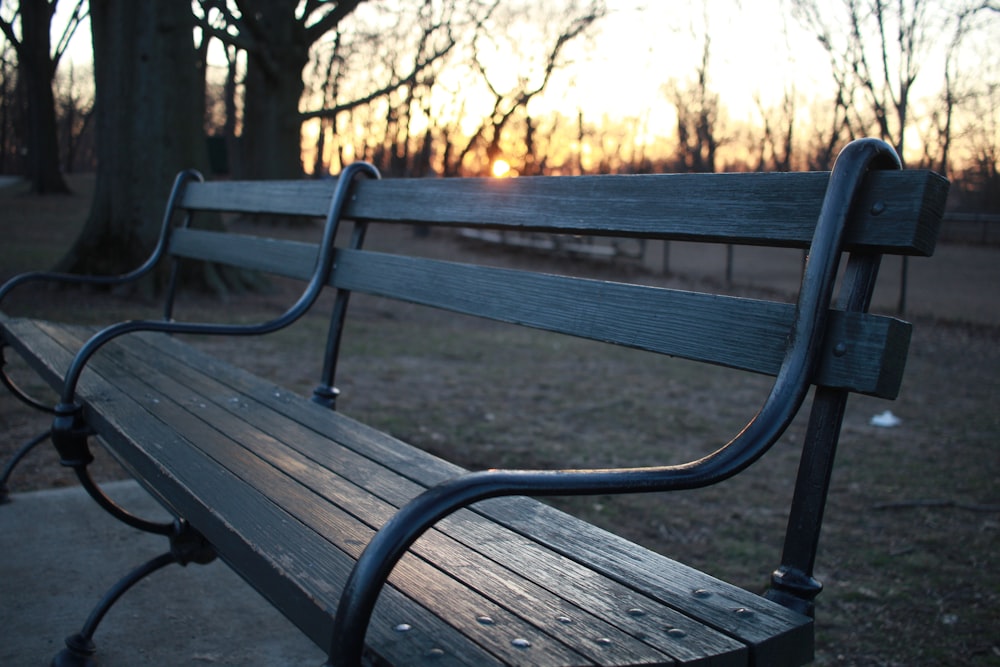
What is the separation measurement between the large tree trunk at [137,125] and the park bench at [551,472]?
6.72 metres

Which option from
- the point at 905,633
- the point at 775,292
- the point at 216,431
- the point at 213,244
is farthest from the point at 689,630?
the point at 775,292

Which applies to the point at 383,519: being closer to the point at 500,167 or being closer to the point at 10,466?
the point at 10,466

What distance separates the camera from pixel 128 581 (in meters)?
2.01

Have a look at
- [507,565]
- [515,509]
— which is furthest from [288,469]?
[507,565]

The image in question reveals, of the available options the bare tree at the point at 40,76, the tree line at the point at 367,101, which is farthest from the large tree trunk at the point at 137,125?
the bare tree at the point at 40,76

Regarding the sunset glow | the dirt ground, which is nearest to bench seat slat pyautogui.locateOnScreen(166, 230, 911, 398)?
the dirt ground

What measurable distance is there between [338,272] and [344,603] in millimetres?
1687

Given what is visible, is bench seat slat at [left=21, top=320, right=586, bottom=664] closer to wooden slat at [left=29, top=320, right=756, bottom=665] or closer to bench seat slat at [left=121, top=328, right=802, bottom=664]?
wooden slat at [left=29, top=320, right=756, bottom=665]

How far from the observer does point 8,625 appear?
2.12 meters

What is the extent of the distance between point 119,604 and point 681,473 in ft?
6.06

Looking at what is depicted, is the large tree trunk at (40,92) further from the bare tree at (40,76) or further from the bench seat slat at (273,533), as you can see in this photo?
the bench seat slat at (273,533)

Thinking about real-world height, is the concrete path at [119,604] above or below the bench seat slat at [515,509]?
below

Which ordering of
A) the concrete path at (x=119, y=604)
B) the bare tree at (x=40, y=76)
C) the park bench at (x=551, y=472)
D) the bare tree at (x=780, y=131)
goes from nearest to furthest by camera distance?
the park bench at (x=551, y=472) → the concrete path at (x=119, y=604) → the bare tree at (x=780, y=131) → the bare tree at (x=40, y=76)

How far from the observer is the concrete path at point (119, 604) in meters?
2.06
